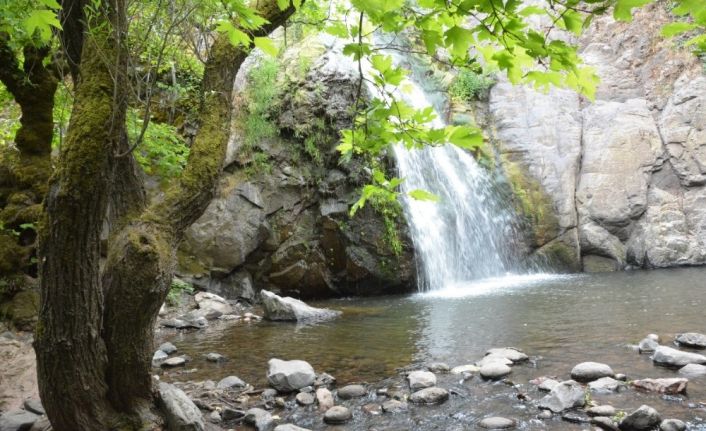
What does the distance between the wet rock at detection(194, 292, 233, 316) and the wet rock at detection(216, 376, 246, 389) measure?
3743 millimetres

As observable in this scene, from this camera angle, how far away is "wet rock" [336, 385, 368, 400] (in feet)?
13.6

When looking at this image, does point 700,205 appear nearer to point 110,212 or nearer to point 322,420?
point 322,420

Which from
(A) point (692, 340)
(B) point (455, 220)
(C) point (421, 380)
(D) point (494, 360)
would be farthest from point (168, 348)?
(B) point (455, 220)

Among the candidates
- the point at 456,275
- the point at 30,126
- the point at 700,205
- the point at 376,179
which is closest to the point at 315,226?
the point at 456,275

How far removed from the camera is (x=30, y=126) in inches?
254

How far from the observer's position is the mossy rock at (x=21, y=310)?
601 centimetres

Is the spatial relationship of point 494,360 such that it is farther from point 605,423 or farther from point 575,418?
point 605,423

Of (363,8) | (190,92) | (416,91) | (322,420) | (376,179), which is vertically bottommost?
(322,420)

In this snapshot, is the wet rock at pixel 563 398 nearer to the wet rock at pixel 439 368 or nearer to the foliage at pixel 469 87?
the wet rock at pixel 439 368

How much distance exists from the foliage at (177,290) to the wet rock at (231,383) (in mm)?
3831

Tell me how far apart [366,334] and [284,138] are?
5.35 m

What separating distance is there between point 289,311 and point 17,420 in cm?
451

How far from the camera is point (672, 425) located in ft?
10.2

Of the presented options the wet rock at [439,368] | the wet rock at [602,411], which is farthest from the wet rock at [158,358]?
the wet rock at [602,411]
